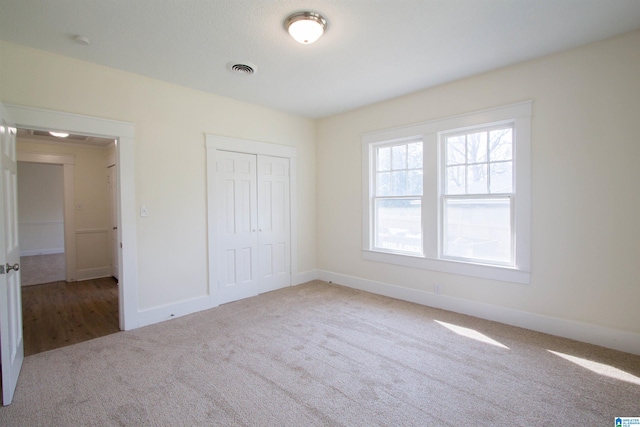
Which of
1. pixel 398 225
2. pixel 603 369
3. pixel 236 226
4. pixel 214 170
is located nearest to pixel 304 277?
pixel 236 226

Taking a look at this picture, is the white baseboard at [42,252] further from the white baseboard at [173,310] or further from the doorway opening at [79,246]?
the white baseboard at [173,310]

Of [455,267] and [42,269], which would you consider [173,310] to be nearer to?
[455,267]

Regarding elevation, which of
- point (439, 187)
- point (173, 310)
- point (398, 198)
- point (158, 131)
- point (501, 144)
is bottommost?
point (173, 310)

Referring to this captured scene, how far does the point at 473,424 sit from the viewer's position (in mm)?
1870

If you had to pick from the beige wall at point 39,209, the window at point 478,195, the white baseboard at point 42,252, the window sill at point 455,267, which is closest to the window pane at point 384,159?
the window at point 478,195

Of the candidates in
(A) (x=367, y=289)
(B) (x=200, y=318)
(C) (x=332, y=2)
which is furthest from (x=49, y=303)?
(C) (x=332, y=2)

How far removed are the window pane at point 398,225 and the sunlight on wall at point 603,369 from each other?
189cm

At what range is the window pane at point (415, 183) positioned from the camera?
4.14 m

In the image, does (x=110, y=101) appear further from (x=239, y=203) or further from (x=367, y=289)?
(x=367, y=289)

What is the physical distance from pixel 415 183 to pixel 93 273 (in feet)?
19.8

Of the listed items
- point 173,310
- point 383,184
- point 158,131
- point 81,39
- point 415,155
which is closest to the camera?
point 81,39

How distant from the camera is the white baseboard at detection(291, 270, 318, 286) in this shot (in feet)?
16.6

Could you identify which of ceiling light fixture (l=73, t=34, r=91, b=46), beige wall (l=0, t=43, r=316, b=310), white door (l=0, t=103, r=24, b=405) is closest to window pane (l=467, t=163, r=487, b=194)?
beige wall (l=0, t=43, r=316, b=310)

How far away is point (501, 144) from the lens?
3447 mm
